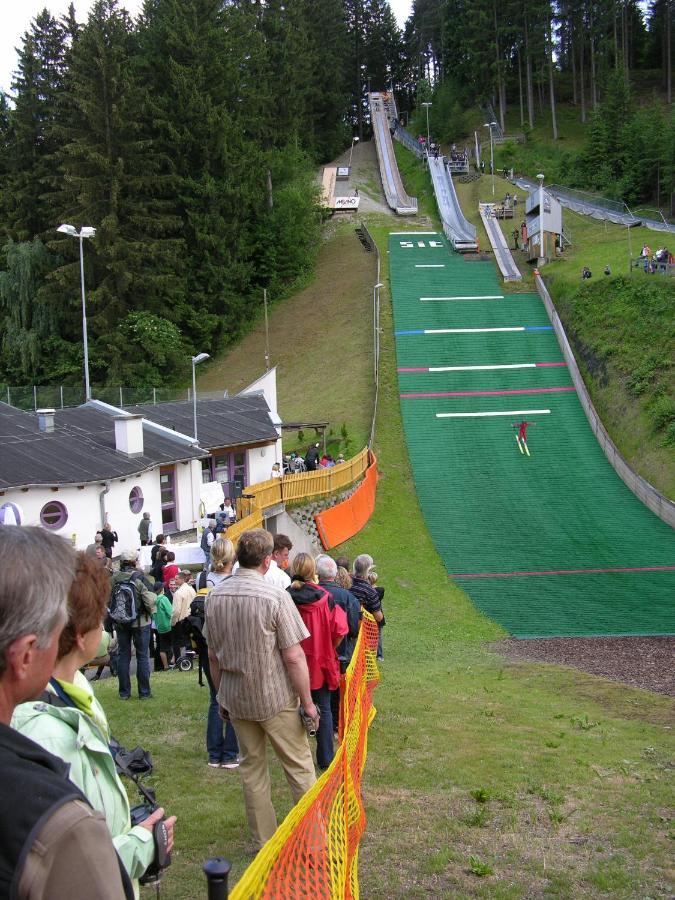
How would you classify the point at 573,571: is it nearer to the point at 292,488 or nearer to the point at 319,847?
the point at 292,488

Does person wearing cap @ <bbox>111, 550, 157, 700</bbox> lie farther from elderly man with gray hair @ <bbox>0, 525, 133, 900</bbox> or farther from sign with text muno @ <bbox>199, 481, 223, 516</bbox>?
sign with text muno @ <bbox>199, 481, 223, 516</bbox>

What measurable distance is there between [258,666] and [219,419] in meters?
23.3

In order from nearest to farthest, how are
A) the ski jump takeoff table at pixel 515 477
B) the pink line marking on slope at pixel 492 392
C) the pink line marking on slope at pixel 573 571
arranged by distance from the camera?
the ski jump takeoff table at pixel 515 477 < the pink line marking on slope at pixel 573 571 < the pink line marking on slope at pixel 492 392

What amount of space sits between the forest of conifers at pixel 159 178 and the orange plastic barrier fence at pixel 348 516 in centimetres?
2213

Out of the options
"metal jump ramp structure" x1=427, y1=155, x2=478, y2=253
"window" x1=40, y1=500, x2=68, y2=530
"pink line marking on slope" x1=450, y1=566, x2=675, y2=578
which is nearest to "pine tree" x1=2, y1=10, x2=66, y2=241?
"metal jump ramp structure" x1=427, y1=155, x2=478, y2=253

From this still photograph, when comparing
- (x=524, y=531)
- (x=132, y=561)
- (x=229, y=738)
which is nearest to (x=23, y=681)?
(x=229, y=738)

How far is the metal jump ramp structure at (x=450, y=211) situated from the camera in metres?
52.0

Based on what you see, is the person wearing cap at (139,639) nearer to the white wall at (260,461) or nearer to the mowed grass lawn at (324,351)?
the white wall at (260,461)

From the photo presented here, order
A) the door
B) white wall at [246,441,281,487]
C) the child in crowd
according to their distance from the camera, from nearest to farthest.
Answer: the child in crowd
the door
white wall at [246,441,281,487]

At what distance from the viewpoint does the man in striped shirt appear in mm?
5359

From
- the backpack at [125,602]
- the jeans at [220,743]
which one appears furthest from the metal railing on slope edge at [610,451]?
the jeans at [220,743]

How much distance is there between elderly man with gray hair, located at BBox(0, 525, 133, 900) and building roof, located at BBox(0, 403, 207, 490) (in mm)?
16973

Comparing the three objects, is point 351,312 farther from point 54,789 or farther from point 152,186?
point 54,789

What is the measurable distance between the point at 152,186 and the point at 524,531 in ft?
115
